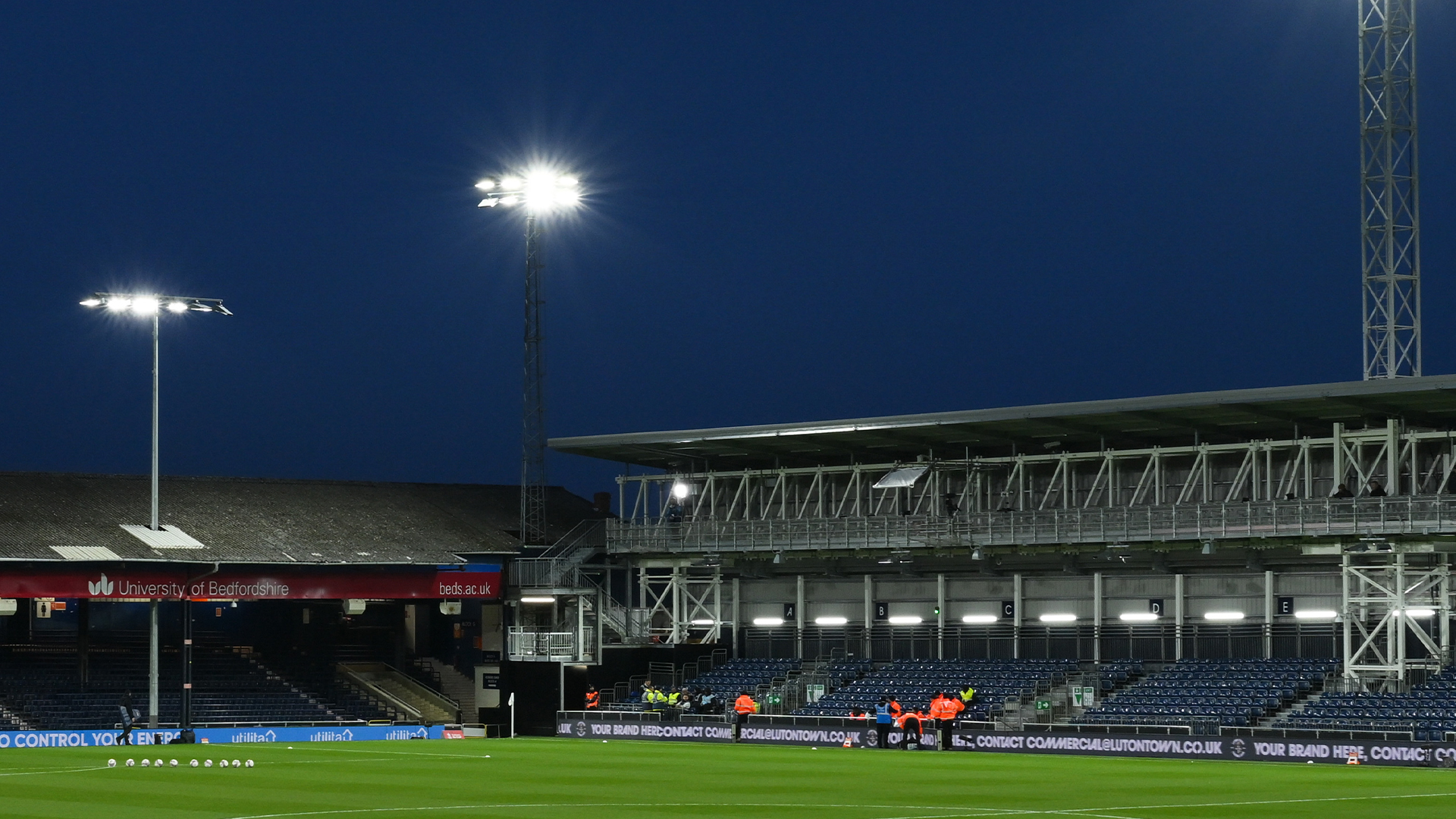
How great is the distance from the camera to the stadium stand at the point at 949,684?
187 feet

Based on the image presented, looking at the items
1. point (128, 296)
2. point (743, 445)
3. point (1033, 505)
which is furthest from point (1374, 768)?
point (128, 296)

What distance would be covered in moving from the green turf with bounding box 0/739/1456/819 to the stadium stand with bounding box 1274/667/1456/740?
3.06 m

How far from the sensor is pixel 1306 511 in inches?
A: 2040

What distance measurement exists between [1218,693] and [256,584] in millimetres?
29557

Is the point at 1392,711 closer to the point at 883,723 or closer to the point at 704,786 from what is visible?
the point at 883,723

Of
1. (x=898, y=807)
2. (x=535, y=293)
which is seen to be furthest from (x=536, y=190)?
(x=898, y=807)

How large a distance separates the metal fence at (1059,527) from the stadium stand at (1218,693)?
360cm

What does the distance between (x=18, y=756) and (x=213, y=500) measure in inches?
811

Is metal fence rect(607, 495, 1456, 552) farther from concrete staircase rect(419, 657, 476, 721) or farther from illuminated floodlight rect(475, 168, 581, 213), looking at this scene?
illuminated floodlight rect(475, 168, 581, 213)

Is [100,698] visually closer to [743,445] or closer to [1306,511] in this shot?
[743,445]

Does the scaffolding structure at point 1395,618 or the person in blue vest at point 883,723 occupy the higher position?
the scaffolding structure at point 1395,618

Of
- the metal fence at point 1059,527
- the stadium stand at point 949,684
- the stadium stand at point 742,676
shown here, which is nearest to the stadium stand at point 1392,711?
the metal fence at point 1059,527

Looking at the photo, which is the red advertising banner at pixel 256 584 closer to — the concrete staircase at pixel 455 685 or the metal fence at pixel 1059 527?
the concrete staircase at pixel 455 685

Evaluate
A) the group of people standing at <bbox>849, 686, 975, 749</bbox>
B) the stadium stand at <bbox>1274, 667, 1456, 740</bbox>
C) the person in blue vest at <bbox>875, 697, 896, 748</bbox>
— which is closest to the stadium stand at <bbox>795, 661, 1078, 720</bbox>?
the group of people standing at <bbox>849, 686, 975, 749</bbox>
